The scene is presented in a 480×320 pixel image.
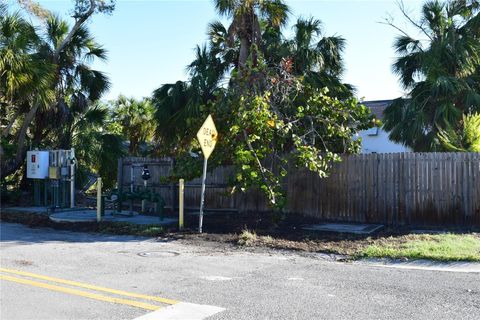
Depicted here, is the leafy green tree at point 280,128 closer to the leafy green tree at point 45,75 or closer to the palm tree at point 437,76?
the palm tree at point 437,76

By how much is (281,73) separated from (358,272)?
23.5 ft

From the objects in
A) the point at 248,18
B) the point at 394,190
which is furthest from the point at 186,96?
the point at 394,190

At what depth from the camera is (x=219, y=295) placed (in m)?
6.29

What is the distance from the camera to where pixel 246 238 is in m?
10.6

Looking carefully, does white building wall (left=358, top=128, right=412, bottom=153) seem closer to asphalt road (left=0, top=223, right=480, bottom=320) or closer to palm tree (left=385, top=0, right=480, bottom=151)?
palm tree (left=385, top=0, right=480, bottom=151)

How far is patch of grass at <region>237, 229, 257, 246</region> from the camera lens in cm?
1030

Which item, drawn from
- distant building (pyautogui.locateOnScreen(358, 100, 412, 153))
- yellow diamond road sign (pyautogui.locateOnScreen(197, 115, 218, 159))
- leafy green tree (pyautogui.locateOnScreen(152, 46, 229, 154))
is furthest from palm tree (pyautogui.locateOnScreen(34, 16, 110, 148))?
distant building (pyautogui.locateOnScreen(358, 100, 412, 153))

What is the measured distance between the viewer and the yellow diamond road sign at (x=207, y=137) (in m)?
11.2

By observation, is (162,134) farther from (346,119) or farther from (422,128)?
(422,128)

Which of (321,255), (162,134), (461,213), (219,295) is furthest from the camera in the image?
(162,134)

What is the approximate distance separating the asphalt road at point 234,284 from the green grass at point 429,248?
0.89 metres

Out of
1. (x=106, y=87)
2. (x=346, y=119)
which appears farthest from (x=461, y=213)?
(x=106, y=87)

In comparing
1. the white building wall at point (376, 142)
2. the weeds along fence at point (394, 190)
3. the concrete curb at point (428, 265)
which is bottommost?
the concrete curb at point (428, 265)

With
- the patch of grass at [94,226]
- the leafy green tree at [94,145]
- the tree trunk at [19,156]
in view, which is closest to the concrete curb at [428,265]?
the patch of grass at [94,226]
